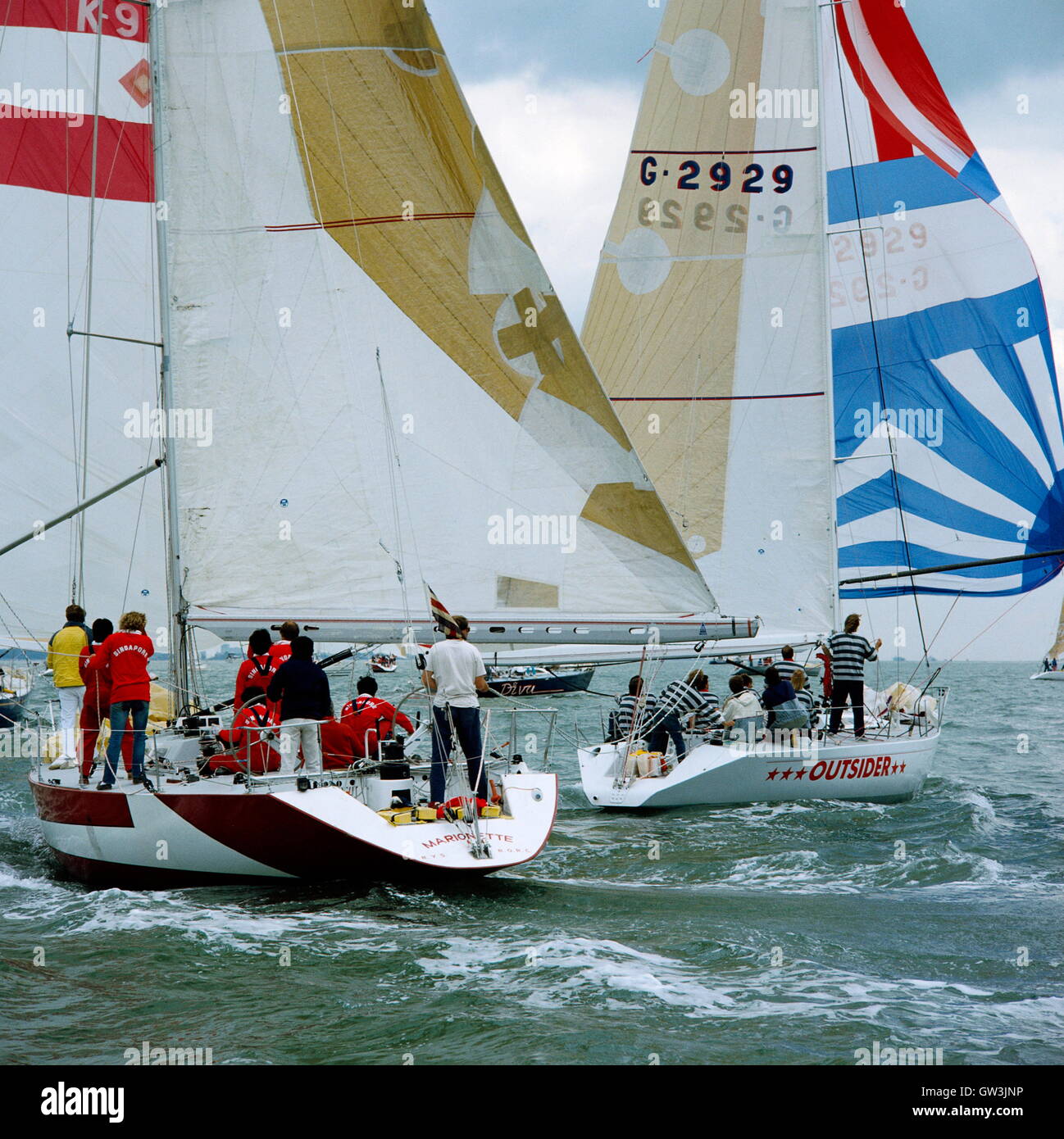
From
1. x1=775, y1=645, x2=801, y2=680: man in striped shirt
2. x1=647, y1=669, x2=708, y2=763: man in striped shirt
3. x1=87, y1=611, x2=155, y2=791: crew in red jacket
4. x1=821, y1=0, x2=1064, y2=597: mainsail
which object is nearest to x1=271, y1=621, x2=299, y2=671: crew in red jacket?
x1=87, y1=611, x2=155, y2=791: crew in red jacket

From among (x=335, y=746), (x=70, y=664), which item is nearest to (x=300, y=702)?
(x=335, y=746)

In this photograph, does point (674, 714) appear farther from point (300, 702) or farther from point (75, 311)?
point (75, 311)

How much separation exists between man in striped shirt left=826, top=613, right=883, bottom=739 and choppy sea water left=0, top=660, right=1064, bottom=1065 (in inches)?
133

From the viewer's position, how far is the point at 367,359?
11805 millimetres

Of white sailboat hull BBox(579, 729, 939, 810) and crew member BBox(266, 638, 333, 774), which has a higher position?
crew member BBox(266, 638, 333, 774)

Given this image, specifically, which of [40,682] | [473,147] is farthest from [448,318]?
[40,682]

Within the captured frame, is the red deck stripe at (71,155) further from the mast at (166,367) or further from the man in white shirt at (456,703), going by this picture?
the man in white shirt at (456,703)

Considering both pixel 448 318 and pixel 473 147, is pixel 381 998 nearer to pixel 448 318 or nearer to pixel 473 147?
pixel 448 318

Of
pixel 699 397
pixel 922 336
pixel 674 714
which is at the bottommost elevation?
pixel 674 714

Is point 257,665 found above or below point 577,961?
above

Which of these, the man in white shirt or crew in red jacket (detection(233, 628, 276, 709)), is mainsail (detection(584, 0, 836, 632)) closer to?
crew in red jacket (detection(233, 628, 276, 709))

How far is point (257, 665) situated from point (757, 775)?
6212 millimetres

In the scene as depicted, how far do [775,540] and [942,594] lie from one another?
3264 mm

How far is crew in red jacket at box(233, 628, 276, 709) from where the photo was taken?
1101cm
